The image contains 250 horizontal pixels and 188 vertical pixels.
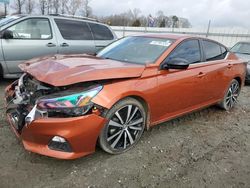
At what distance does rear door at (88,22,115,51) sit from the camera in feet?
23.6

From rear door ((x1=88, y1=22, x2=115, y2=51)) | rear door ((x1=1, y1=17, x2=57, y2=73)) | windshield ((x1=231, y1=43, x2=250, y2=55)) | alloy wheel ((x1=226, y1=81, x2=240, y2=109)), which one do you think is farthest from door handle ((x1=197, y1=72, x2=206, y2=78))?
windshield ((x1=231, y1=43, x2=250, y2=55))

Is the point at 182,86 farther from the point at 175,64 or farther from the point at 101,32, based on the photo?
the point at 101,32

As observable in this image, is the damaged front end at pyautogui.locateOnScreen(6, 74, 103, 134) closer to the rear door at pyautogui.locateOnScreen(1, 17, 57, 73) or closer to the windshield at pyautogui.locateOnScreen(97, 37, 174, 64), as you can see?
the windshield at pyautogui.locateOnScreen(97, 37, 174, 64)

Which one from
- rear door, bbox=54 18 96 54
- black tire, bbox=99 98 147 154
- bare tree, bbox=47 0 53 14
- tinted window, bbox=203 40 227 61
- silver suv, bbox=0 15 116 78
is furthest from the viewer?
bare tree, bbox=47 0 53 14

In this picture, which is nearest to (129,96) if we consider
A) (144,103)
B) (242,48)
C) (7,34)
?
(144,103)

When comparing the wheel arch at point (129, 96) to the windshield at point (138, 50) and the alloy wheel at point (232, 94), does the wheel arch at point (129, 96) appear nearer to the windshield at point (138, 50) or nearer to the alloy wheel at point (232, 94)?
the windshield at point (138, 50)

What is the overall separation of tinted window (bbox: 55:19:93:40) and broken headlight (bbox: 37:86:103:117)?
156 inches

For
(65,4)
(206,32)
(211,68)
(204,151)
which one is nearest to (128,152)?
(204,151)

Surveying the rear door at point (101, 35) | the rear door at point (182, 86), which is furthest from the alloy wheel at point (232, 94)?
the rear door at point (101, 35)

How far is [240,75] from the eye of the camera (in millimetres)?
5613

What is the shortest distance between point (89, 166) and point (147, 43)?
2.11m

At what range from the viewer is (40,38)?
20.1ft

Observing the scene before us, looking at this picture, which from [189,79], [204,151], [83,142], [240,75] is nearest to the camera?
[83,142]

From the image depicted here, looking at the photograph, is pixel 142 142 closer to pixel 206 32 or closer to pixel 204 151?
pixel 204 151
